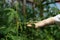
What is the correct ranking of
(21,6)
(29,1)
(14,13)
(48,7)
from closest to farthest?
1. (14,13)
2. (21,6)
3. (48,7)
4. (29,1)

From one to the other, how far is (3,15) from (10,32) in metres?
0.18

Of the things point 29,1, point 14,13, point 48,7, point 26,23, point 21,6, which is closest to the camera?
point 14,13

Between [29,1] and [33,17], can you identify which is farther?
[29,1]

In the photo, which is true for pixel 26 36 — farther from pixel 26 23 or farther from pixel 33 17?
pixel 33 17

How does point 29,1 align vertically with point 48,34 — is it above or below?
above

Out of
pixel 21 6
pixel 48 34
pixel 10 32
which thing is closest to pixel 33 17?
pixel 21 6

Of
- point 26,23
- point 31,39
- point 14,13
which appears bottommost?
point 31,39

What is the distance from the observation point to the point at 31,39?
187 centimetres

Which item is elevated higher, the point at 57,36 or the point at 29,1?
the point at 29,1

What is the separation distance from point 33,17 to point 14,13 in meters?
0.46

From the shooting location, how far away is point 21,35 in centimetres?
183

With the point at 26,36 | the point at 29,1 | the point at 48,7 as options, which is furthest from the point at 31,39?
the point at 29,1

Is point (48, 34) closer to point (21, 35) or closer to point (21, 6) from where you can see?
point (21, 35)

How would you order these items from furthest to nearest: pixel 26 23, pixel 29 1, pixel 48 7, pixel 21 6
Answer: pixel 29 1 → pixel 48 7 → pixel 21 6 → pixel 26 23
